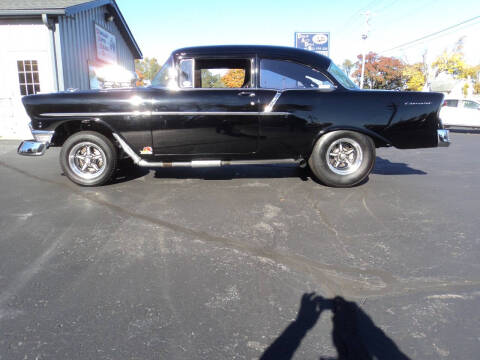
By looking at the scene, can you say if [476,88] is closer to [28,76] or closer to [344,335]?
[28,76]

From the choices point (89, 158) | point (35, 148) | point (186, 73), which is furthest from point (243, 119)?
point (35, 148)

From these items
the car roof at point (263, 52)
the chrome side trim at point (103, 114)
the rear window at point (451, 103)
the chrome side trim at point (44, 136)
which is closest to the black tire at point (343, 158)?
the car roof at point (263, 52)

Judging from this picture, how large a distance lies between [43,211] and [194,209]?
1698 mm

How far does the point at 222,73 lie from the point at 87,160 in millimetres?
Answer: 2453

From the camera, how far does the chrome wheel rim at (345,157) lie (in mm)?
4746

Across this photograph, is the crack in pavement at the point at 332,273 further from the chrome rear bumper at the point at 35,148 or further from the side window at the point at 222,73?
the chrome rear bumper at the point at 35,148

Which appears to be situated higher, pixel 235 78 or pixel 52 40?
pixel 52 40

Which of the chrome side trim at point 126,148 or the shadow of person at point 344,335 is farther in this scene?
the chrome side trim at point 126,148

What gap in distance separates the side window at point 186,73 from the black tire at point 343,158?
1926 mm

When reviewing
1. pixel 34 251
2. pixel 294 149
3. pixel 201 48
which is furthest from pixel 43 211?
pixel 294 149

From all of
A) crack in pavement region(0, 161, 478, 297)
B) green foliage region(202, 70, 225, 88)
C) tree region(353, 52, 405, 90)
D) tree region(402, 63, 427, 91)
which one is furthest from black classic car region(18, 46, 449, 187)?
tree region(402, 63, 427, 91)

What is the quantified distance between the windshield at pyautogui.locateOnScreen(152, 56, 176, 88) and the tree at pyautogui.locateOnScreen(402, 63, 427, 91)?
50109 millimetres

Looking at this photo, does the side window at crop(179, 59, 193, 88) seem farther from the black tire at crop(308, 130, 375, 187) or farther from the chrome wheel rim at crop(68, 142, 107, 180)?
the black tire at crop(308, 130, 375, 187)

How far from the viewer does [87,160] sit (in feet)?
15.9
